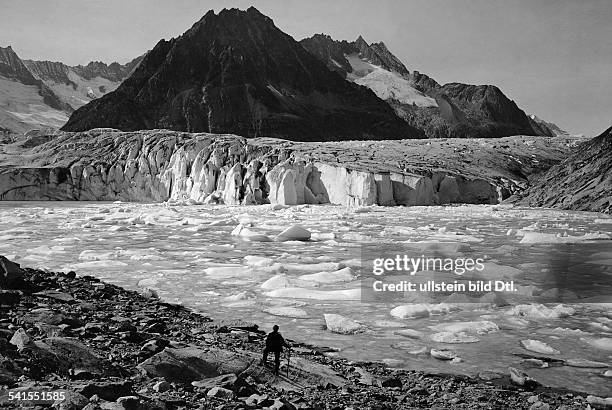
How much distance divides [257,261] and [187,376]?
8.49 metres

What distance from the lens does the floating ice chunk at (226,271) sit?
1156cm

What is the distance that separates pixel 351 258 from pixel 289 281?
3.83m

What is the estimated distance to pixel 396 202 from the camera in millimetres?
42469

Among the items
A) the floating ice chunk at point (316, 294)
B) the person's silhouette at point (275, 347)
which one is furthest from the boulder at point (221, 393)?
the floating ice chunk at point (316, 294)

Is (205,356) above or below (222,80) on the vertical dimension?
below

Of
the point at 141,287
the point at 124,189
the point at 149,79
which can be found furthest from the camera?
the point at 149,79

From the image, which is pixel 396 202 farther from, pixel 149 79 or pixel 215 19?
pixel 215 19

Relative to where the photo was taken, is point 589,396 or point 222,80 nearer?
point 589,396

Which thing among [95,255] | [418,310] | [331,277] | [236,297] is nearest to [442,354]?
[418,310]

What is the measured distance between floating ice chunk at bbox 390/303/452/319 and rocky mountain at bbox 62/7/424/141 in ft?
384

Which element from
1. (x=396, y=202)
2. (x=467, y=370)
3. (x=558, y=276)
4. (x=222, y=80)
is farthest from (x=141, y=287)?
(x=222, y=80)

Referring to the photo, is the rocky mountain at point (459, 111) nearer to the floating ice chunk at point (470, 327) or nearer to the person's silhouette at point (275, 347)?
the floating ice chunk at point (470, 327)

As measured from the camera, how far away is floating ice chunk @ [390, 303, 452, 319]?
27.4 feet

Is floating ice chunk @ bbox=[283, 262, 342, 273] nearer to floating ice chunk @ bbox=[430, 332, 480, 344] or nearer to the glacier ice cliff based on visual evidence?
floating ice chunk @ bbox=[430, 332, 480, 344]
